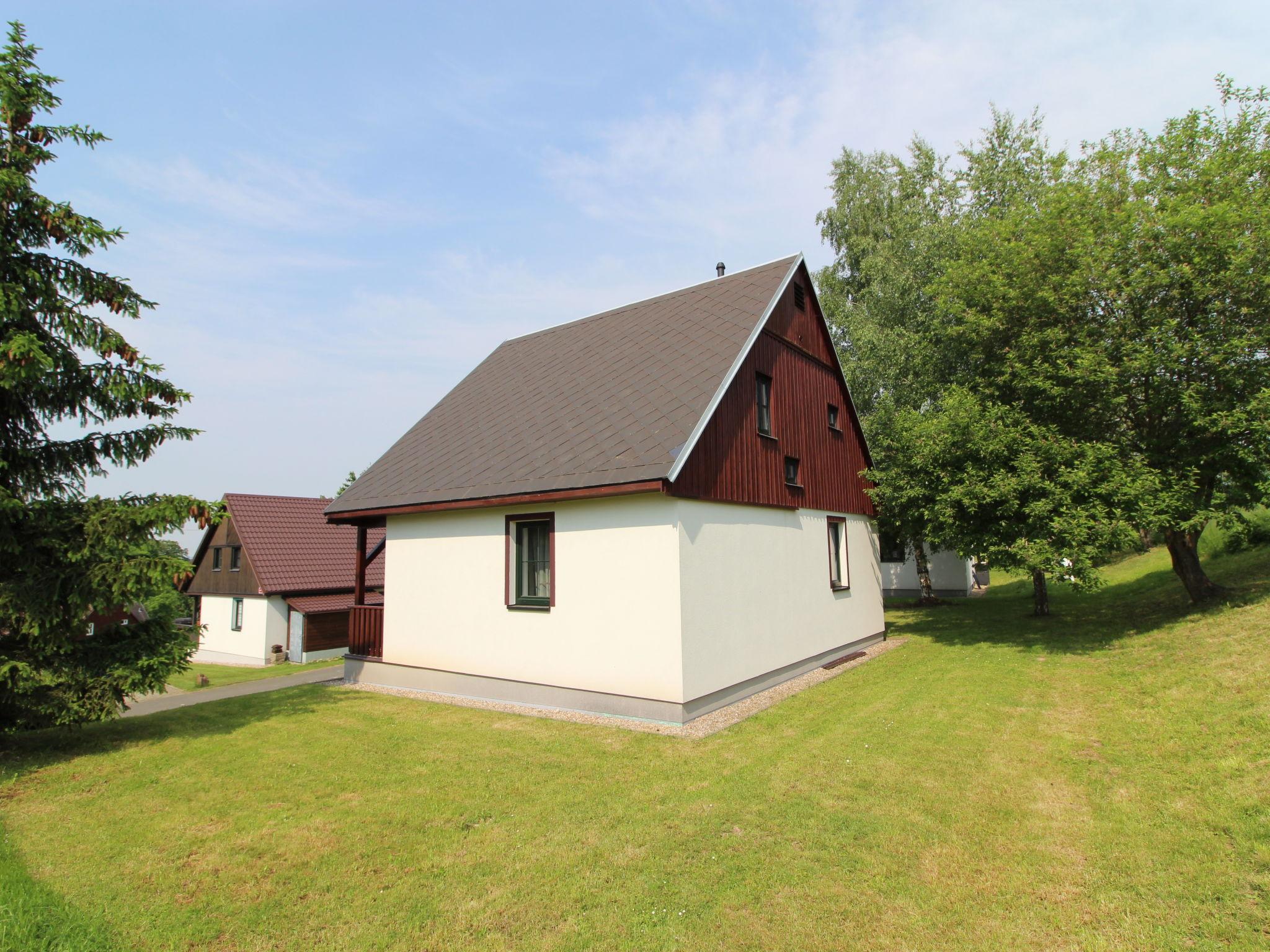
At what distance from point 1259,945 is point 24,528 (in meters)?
11.3

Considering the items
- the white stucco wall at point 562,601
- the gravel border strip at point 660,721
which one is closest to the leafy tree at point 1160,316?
the gravel border strip at point 660,721

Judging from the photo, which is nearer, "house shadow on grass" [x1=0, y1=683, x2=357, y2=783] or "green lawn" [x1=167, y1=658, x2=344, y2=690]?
"house shadow on grass" [x1=0, y1=683, x2=357, y2=783]

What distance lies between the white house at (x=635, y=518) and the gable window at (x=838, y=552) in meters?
0.05

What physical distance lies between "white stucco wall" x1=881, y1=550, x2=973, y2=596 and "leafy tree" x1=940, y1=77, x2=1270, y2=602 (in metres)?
13.2

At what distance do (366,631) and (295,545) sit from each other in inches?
624

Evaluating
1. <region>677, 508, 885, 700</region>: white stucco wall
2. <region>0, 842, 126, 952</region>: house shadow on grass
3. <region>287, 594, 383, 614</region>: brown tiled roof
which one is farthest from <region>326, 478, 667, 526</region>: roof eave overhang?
<region>287, 594, 383, 614</region>: brown tiled roof

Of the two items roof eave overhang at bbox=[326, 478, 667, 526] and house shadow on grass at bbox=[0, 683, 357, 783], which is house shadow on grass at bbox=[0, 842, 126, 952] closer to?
house shadow on grass at bbox=[0, 683, 357, 783]

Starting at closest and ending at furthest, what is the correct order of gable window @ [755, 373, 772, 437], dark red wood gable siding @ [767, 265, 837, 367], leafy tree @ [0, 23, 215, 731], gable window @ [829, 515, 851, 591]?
leafy tree @ [0, 23, 215, 731]
gable window @ [755, 373, 772, 437]
dark red wood gable siding @ [767, 265, 837, 367]
gable window @ [829, 515, 851, 591]

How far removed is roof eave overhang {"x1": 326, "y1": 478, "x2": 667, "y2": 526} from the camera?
8922mm

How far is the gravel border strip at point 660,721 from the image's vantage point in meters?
8.88

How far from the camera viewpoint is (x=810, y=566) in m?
13.0

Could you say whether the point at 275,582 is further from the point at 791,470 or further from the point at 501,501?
the point at 791,470

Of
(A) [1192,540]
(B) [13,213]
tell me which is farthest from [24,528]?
(A) [1192,540]

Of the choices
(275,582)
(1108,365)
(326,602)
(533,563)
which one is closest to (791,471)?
(533,563)
